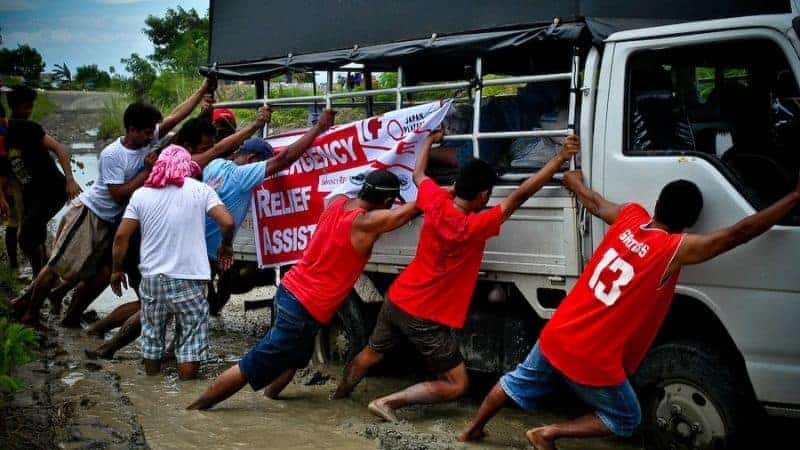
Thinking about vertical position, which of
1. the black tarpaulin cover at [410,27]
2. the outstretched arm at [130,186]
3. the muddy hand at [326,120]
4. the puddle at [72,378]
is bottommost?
the puddle at [72,378]

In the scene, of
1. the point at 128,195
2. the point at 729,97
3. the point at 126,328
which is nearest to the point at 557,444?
the point at 729,97

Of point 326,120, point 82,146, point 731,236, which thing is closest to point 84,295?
point 326,120

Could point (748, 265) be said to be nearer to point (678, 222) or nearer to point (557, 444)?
point (678, 222)

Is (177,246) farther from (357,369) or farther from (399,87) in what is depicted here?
(399,87)

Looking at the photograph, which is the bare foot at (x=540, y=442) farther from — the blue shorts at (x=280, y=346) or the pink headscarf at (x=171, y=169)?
the pink headscarf at (x=171, y=169)

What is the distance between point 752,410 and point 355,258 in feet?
7.78

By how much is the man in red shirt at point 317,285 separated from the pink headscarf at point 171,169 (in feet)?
4.23

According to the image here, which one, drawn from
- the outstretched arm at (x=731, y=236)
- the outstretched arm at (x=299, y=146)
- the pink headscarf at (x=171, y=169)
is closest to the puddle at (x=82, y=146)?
the pink headscarf at (x=171, y=169)

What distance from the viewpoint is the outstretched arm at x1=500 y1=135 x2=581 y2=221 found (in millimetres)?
4859

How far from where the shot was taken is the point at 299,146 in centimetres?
642

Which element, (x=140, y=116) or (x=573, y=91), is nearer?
(x=573, y=91)

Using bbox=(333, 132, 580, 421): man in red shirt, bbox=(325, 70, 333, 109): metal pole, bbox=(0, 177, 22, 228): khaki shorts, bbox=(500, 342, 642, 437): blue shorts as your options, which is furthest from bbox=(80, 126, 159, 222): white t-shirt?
bbox=(500, 342, 642, 437): blue shorts

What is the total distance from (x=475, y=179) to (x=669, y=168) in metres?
1.05

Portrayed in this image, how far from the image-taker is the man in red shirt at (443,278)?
16.6 ft
